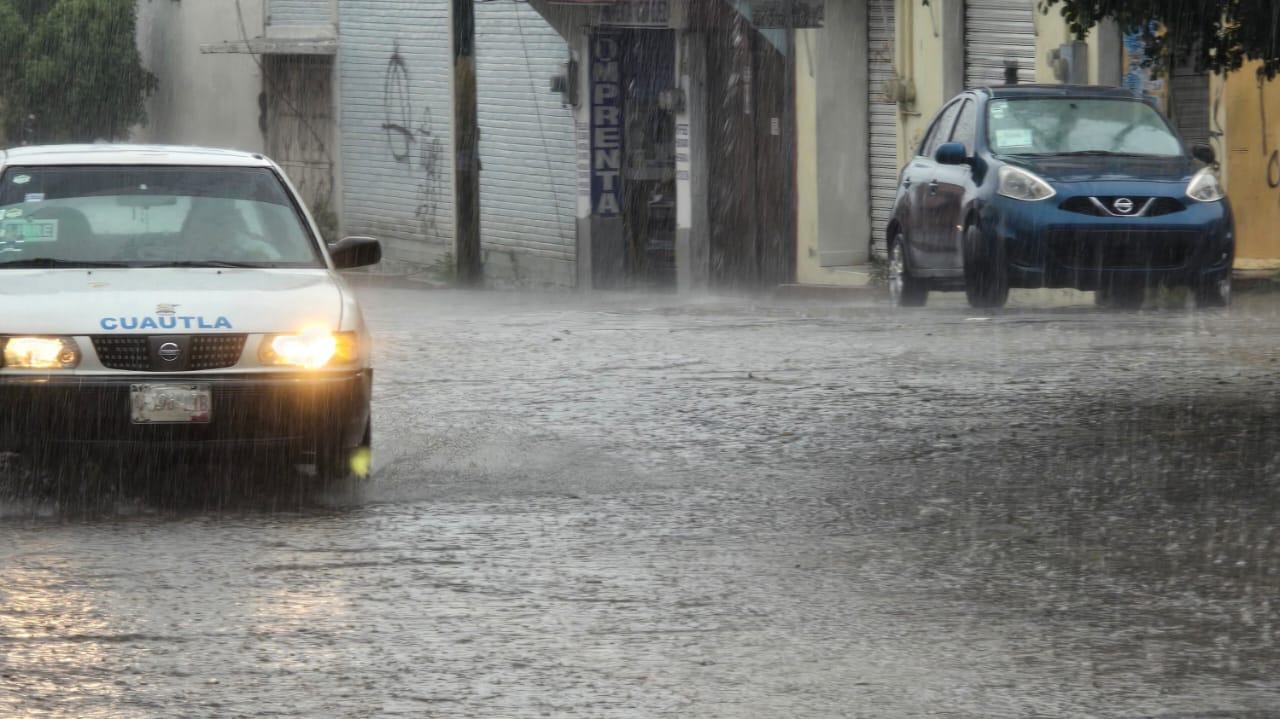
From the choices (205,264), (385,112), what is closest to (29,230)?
(205,264)

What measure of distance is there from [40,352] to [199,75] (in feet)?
105

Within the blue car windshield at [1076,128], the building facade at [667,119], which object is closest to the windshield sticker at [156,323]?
the blue car windshield at [1076,128]

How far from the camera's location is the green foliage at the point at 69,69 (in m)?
39.4

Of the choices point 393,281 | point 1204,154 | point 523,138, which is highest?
point 523,138

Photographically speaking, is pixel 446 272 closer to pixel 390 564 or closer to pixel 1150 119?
pixel 1150 119

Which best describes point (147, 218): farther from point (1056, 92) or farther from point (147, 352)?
point (1056, 92)

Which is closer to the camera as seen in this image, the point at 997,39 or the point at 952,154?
the point at 952,154

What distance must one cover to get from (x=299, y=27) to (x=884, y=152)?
13717 mm

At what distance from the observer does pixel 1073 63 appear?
21.1m

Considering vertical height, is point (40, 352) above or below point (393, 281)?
above

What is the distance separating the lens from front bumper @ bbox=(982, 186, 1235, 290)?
15938 millimetres

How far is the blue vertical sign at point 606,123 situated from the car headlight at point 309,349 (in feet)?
62.0

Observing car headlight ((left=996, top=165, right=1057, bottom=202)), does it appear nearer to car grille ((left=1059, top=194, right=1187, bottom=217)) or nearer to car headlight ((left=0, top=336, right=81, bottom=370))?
car grille ((left=1059, top=194, right=1187, bottom=217))

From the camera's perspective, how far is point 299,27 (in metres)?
35.8
